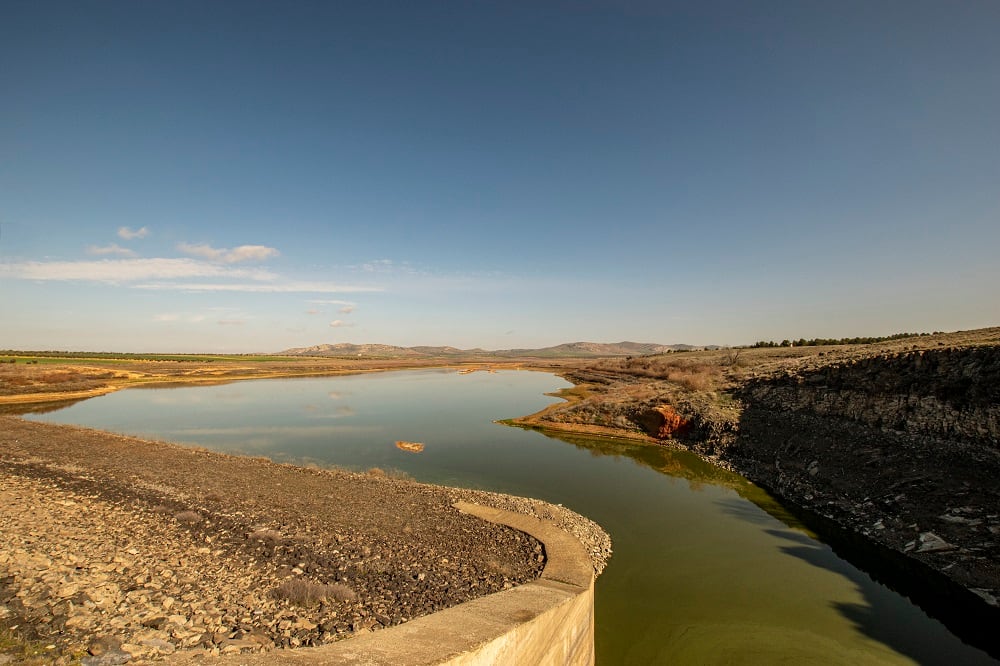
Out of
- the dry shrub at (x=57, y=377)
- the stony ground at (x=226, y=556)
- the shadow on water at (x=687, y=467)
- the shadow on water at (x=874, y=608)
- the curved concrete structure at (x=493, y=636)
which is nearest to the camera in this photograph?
the curved concrete structure at (x=493, y=636)

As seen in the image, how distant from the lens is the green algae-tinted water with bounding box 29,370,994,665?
34.7ft

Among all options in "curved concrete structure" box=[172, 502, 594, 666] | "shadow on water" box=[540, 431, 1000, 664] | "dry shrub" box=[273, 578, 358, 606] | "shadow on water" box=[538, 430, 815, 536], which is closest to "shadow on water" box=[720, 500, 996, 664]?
"shadow on water" box=[540, 431, 1000, 664]

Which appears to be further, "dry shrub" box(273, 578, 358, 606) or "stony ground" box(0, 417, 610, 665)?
"dry shrub" box(273, 578, 358, 606)

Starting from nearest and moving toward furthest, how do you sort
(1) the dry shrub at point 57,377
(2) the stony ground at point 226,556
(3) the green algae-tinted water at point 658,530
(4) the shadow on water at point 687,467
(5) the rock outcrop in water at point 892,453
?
(2) the stony ground at point 226,556 → (3) the green algae-tinted water at point 658,530 → (5) the rock outcrop in water at point 892,453 → (4) the shadow on water at point 687,467 → (1) the dry shrub at point 57,377

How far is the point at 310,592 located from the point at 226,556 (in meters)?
3.61

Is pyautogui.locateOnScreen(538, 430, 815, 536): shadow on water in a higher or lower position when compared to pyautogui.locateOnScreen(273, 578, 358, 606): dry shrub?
lower

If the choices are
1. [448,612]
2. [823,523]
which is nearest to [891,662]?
[823,523]

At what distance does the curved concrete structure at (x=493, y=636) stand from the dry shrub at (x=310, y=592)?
6.51 ft

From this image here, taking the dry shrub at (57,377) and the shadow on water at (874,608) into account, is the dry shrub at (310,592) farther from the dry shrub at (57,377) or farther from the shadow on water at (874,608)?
the dry shrub at (57,377)

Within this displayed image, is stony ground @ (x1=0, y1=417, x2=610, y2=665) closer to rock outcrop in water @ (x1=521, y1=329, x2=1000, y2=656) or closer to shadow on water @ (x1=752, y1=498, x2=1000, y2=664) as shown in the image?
shadow on water @ (x1=752, y1=498, x2=1000, y2=664)

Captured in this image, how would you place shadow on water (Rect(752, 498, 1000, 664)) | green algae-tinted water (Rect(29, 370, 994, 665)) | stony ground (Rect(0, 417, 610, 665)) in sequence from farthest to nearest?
1. green algae-tinted water (Rect(29, 370, 994, 665))
2. shadow on water (Rect(752, 498, 1000, 664))
3. stony ground (Rect(0, 417, 610, 665))

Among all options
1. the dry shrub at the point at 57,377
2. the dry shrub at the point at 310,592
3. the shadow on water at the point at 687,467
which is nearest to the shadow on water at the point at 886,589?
the shadow on water at the point at 687,467

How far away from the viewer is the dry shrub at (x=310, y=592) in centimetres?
959

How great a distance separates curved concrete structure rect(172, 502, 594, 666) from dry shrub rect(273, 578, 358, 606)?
1.99 m
